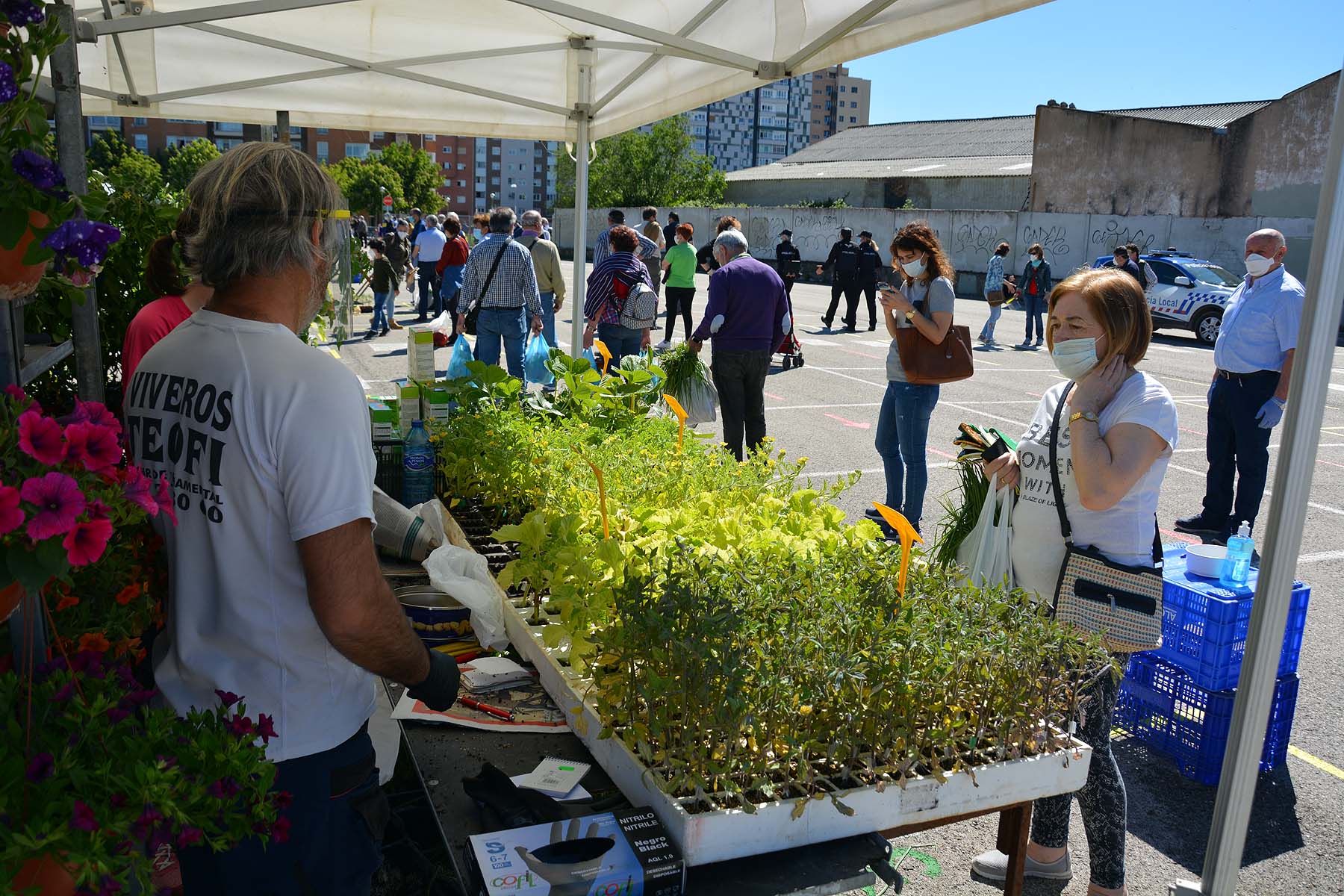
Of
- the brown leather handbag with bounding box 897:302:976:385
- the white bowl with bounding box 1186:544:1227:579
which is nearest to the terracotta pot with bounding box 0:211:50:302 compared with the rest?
the white bowl with bounding box 1186:544:1227:579

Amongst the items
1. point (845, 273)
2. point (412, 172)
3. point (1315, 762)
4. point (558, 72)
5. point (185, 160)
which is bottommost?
point (1315, 762)

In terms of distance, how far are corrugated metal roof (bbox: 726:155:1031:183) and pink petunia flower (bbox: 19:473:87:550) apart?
39886mm

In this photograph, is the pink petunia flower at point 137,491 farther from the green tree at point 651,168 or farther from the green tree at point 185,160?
the green tree at point 651,168

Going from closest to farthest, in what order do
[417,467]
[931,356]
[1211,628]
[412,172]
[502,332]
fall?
[1211,628] < [417,467] < [931,356] < [502,332] < [412,172]

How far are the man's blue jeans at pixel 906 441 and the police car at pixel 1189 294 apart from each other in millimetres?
14066

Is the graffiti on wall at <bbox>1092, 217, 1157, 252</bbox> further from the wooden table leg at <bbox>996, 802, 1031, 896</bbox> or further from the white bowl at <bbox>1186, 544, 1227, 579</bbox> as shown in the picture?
the wooden table leg at <bbox>996, 802, 1031, 896</bbox>

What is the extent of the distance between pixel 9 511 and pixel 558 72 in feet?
16.6

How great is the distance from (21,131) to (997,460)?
2608 mm

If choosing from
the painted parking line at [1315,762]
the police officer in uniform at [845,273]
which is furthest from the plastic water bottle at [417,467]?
the police officer in uniform at [845,273]

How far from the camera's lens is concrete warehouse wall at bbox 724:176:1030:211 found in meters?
38.2

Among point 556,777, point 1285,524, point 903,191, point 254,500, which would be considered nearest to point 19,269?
point 254,500

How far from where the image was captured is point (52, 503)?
108 cm

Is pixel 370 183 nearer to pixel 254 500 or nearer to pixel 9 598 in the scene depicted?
pixel 254 500

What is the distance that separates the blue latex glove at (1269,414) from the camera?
6.01 m
